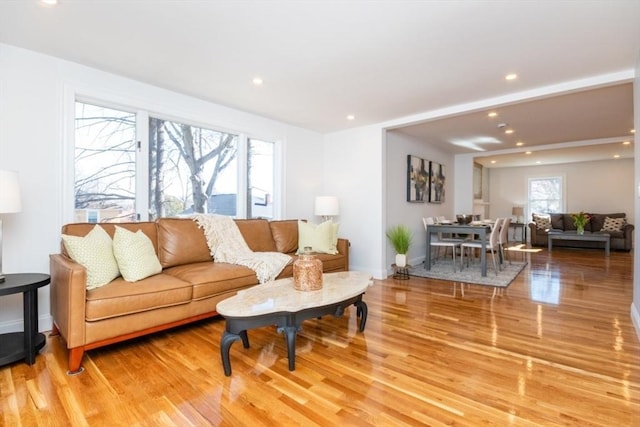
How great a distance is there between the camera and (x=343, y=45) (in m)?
2.54

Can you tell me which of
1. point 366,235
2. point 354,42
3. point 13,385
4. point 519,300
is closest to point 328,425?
point 13,385

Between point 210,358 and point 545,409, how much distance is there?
80.0 inches

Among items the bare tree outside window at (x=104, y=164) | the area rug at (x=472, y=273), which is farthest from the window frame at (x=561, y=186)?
the bare tree outside window at (x=104, y=164)

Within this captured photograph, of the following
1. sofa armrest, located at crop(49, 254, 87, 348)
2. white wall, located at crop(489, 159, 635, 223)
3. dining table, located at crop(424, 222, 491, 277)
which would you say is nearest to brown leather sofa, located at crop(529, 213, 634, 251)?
white wall, located at crop(489, 159, 635, 223)

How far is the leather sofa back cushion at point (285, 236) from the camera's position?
4.17m

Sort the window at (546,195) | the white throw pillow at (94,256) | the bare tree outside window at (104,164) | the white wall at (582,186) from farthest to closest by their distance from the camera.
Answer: the window at (546,195)
the white wall at (582,186)
the bare tree outside window at (104,164)
the white throw pillow at (94,256)

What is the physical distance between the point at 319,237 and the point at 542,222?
24.0 feet

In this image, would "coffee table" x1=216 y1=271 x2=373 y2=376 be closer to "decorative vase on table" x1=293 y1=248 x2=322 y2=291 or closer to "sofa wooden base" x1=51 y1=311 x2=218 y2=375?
"decorative vase on table" x1=293 y1=248 x2=322 y2=291

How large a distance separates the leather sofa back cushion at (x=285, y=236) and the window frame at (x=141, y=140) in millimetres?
482

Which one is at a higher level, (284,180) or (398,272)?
(284,180)

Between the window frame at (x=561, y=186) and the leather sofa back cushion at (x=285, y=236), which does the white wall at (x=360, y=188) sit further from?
the window frame at (x=561, y=186)

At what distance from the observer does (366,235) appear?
16.5ft

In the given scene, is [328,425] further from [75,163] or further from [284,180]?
[284,180]

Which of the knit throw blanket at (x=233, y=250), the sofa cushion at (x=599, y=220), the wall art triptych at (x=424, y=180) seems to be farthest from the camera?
the sofa cushion at (x=599, y=220)
